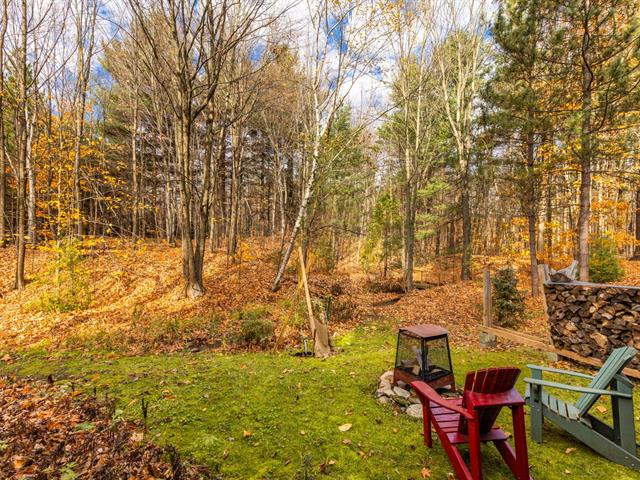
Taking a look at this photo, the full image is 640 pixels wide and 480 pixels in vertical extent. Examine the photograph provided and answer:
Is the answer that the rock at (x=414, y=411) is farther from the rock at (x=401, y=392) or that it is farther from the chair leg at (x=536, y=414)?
the chair leg at (x=536, y=414)

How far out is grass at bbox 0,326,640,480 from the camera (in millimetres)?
2789

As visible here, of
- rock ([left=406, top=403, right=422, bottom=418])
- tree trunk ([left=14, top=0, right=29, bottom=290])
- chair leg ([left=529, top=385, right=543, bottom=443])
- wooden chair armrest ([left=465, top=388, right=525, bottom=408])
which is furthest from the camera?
tree trunk ([left=14, top=0, right=29, bottom=290])

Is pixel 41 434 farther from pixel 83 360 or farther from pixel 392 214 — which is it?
pixel 392 214

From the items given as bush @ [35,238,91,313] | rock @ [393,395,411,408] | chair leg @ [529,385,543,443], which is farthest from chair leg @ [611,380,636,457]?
bush @ [35,238,91,313]

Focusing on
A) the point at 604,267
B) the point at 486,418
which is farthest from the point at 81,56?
the point at 604,267

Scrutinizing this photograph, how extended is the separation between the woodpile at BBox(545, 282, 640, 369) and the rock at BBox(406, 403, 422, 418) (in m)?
3.41

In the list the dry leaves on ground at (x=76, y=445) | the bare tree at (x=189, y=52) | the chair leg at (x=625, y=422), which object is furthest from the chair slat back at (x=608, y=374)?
the bare tree at (x=189, y=52)

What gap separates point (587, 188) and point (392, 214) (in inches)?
333

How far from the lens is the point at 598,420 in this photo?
306 centimetres

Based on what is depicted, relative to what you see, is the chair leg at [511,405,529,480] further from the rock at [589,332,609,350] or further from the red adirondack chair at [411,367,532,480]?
the rock at [589,332,609,350]

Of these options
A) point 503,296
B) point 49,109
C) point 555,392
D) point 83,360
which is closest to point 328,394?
point 555,392

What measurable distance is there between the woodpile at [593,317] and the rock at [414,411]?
11.2ft

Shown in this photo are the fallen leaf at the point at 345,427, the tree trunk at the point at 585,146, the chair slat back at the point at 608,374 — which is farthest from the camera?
the tree trunk at the point at 585,146

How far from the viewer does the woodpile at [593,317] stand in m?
4.57
